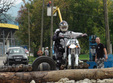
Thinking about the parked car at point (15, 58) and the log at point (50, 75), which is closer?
the log at point (50, 75)

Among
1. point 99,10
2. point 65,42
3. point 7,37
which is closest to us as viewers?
point 65,42

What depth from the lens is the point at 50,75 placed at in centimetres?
659

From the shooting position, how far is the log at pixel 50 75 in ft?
21.1

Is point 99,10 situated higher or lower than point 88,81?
higher

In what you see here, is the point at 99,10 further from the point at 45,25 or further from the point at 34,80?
the point at 34,80

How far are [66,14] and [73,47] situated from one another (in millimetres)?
40651

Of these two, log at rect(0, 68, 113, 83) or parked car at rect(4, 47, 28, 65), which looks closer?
log at rect(0, 68, 113, 83)

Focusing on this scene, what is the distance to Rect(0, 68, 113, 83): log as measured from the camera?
642 cm

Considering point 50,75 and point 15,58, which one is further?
point 15,58

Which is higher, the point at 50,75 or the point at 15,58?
the point at 50,75

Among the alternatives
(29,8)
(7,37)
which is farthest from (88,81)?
(7,37)

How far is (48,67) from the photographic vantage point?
707cm

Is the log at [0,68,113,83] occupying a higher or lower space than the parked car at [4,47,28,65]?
higher

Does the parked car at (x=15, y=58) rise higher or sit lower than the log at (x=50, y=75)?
lower
